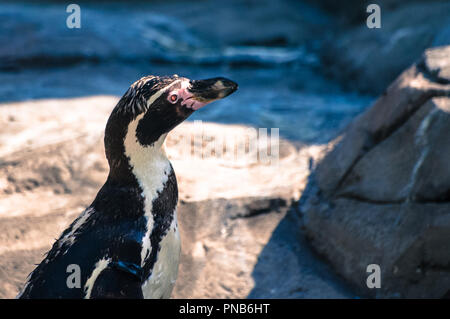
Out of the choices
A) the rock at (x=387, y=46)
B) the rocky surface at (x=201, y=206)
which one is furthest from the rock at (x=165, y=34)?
the rocky surface at (x=201, y=206)

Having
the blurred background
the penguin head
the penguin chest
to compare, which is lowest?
the penguin chest

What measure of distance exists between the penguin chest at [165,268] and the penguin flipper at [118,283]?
158 mm

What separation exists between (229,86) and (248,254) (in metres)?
1.22

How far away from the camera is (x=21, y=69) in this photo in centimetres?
518

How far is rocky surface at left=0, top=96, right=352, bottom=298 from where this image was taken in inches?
101

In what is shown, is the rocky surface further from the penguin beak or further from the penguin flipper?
the penguin beak

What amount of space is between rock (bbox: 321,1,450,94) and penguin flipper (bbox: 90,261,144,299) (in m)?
3.67

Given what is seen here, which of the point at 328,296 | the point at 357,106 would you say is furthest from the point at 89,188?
the point at 357,106

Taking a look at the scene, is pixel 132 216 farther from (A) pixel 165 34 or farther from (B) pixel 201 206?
(A) pixel 165 34

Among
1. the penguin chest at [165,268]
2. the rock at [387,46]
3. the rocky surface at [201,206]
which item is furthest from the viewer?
the rock at [387,46]

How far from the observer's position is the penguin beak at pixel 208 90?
1.77 meters

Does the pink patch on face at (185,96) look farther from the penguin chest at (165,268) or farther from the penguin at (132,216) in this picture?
the penguin chest at (165,268)

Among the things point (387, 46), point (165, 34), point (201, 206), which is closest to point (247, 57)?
A: point (165, 34)

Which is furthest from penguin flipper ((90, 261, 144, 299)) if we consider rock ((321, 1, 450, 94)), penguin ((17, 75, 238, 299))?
rock ((321, 1, 450, 94))
